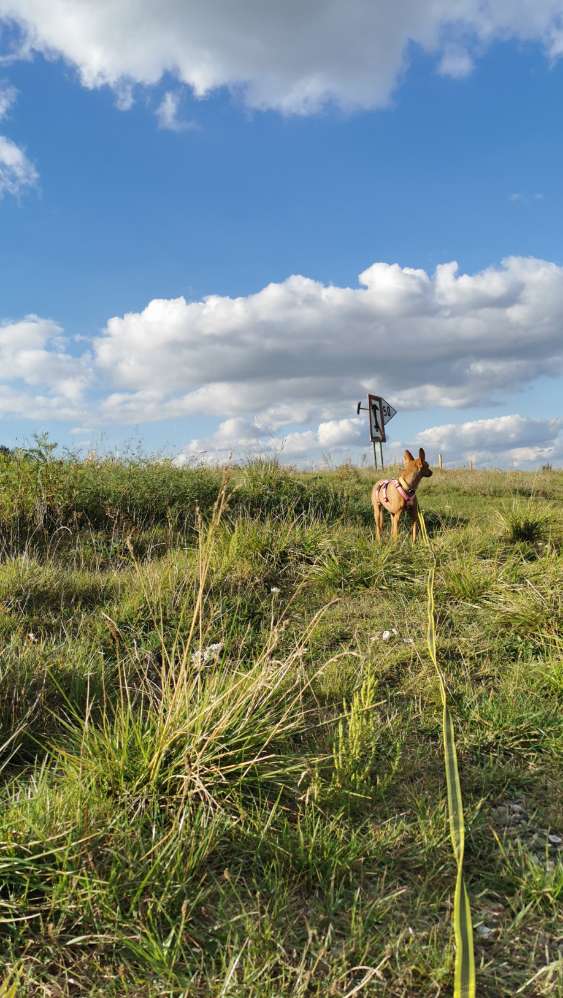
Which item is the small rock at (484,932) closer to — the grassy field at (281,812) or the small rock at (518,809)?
the grassy field at (281,812)

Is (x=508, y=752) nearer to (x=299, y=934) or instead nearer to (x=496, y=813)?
(x=496, y=813)

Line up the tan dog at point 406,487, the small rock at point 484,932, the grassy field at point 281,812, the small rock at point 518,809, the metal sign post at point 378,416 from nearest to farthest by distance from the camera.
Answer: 1. the grassy field at point 281,812
2. the small rock at point 484,932
3. the small rock at point 518,809
4. the tan dog at point 406,487
5. the metal sign post at point 378,416

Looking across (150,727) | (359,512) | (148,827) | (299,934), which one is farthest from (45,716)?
(359,512)

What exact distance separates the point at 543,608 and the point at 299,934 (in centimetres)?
334

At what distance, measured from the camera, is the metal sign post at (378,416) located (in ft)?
56.5

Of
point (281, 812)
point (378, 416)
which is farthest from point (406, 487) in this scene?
point (378, 416)

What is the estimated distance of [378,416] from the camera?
683 inches

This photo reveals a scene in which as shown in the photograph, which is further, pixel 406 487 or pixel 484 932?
pixel 406 487

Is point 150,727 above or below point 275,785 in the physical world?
above

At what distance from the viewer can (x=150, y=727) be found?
304 cm

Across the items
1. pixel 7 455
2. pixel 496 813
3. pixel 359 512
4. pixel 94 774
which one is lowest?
pixel 496 813

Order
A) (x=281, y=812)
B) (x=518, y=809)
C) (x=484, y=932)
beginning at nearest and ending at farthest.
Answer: (x=484, y=932) → (x=281, y=812) → (x=518, y=809)

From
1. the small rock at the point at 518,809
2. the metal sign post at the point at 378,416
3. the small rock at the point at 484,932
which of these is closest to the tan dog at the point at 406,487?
the small rock at the point at 518,809

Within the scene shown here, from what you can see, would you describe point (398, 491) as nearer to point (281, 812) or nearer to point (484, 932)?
point (281, 812)
